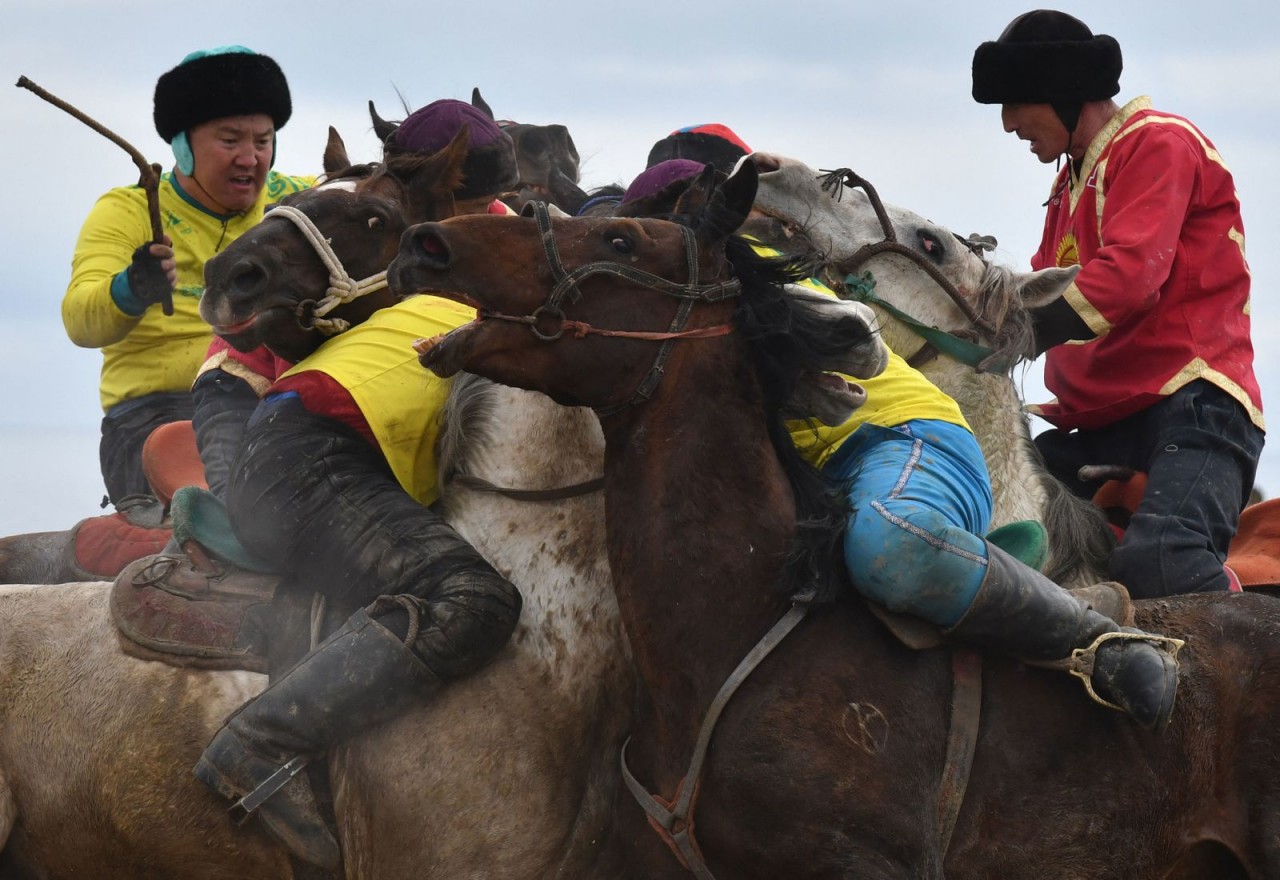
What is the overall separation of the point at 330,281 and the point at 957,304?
7.46 feet

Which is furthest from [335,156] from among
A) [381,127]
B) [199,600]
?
[199,600]

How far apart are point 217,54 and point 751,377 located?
3.08m

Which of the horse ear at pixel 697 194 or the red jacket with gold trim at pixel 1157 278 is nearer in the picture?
the horse ear at pixel 697 194

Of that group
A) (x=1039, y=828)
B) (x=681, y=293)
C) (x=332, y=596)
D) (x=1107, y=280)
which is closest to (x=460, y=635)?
(x=332, y=596)

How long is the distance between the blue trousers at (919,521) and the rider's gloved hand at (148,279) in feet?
9.62

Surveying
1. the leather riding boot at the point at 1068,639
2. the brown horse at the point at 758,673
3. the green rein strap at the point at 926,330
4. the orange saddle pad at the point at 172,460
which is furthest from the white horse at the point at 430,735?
the green rein strap at the point at 926,330

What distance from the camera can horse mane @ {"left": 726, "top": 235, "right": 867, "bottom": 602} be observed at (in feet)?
14.3

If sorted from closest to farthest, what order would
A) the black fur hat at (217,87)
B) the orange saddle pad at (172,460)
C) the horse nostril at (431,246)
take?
the horse nostril at (431,246) → the orange saddle pad at (172,460) → the black fur hat at (217,87)

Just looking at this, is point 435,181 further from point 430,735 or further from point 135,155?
point 430,735

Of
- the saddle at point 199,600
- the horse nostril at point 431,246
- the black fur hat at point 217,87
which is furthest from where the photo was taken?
the black fur hat at point 217,87

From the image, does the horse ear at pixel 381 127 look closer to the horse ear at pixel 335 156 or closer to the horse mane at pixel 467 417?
the horse ear at pixel 335 156

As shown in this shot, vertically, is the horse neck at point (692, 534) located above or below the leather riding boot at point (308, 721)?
above

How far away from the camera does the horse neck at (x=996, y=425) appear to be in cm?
562

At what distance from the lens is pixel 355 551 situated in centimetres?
463
